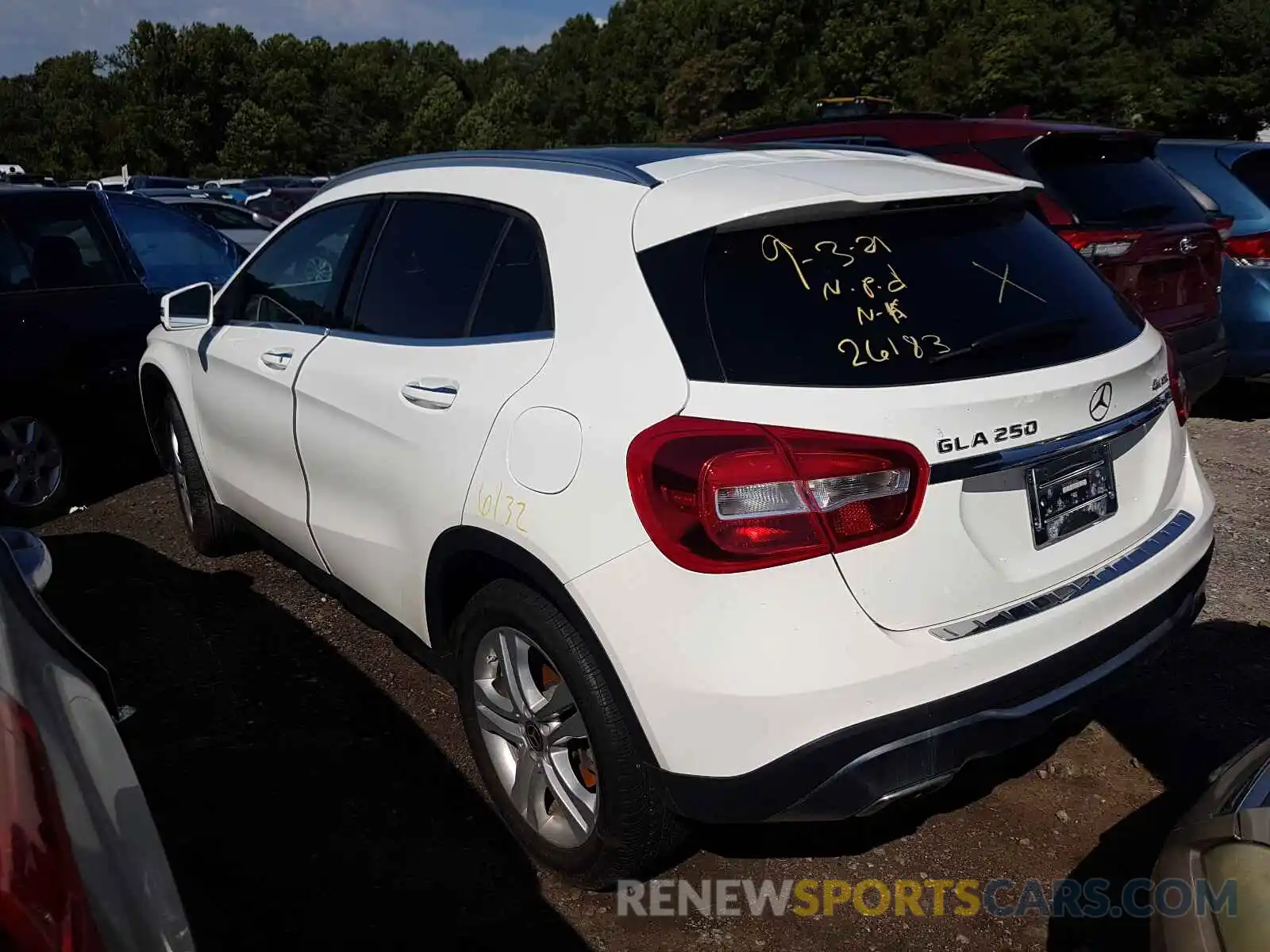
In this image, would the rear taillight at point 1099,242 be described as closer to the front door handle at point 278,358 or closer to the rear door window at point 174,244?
the front door handle at point 278,358

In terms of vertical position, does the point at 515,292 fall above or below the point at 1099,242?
above

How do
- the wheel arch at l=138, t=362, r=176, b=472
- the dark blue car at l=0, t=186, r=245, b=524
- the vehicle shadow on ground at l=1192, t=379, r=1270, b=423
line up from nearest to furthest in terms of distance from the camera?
the wheel arch at l=138, t=362, r=176, b=472 < the dark blue car at l=0, t=186, r=245, b=524 < the vehicle shadow on ground at l=1192, t=379, r=1270, b=423

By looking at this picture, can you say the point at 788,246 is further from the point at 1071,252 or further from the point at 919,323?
the point at 1071,252

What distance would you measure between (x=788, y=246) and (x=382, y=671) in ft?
7.44

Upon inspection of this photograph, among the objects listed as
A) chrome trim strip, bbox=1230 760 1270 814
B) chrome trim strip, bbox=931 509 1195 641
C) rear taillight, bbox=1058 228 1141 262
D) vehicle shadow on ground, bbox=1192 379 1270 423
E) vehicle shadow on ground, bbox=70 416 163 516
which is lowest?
vehicle shadow on ground, bbox=1192 379 1270 423

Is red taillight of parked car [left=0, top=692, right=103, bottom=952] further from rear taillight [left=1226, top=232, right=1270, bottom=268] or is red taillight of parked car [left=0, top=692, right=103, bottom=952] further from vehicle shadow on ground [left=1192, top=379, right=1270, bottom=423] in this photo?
vehicle shadow on ground [left=1192, top=379, right=1270, bottom=423]

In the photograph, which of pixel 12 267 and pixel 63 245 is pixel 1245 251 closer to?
pixel 63 245

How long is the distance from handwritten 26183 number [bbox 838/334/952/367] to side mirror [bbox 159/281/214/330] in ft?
9.67

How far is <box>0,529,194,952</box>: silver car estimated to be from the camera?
1.25 meters

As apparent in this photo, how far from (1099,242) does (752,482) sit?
3.70 m

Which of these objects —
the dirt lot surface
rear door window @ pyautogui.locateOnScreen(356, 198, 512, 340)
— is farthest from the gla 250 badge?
rear door window @ pyautogui.locateOnScreen(356, 198, 512, 340)

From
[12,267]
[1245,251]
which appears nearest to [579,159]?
[12,267]

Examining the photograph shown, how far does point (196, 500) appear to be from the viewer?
4707 mm

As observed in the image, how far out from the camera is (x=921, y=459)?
2137 millimetres
